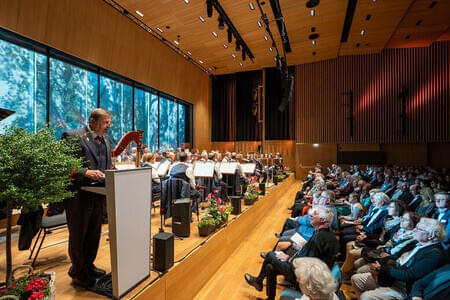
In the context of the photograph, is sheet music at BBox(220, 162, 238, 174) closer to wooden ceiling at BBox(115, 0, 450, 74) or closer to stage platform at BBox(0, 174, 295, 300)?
stage platform at BBox(0, 174, 295, 300)

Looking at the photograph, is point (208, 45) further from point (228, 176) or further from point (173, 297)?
point (173, 297)


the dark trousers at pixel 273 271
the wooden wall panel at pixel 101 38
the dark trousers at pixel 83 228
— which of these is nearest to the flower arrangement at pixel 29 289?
the dark trousers at pixel 83 228

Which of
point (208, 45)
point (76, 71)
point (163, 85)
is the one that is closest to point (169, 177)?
point (76, 71)

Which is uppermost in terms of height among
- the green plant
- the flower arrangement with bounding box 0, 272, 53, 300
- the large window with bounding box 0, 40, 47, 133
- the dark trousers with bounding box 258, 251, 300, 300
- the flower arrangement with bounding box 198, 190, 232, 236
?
the large window with bounding box 0, 40, 47, 133

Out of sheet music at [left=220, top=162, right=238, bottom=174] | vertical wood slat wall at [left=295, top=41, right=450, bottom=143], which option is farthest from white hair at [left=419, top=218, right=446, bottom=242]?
vertical wood slat wall at [left=295, top=41, right=450, bottom=143]

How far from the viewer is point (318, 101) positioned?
44.5 ft

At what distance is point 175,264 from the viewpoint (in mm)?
2260

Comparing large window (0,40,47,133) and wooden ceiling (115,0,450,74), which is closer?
large window (0,40,47,133)

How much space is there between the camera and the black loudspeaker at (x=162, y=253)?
2.11m

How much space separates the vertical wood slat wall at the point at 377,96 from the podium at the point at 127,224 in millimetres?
12983

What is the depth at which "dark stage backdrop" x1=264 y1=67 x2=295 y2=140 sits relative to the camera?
14.3 metres

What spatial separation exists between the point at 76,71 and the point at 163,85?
3.84 m

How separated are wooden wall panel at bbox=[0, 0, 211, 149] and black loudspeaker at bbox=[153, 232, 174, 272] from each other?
5857 millimetres

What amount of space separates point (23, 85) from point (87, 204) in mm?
5389
